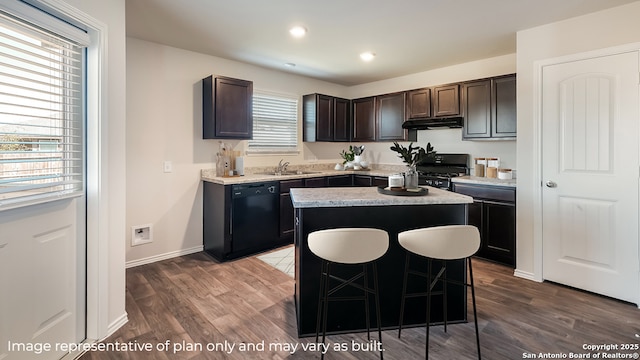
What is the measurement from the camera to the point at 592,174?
2.68 metres

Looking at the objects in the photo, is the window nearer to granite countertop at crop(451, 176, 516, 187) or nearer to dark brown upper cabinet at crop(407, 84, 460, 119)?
dark brown upper cabinet at crop(407, 84, 460, 119)

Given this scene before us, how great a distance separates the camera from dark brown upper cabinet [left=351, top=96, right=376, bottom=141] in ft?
16.5

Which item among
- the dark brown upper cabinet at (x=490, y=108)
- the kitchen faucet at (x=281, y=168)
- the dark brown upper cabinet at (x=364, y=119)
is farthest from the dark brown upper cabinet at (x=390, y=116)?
the kitchen faucet at (x=281, y=168)

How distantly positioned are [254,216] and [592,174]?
3427mm

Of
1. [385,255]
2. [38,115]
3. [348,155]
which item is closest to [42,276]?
[38,115]

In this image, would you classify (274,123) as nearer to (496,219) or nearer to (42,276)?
(496,219)

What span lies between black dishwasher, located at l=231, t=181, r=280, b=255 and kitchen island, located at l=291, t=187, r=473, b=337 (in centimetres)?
154

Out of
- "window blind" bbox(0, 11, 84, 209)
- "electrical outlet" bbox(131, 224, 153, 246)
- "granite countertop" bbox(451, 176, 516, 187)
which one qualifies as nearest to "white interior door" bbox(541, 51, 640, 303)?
"granite countertop" bbox(451, 176, 516, 187)

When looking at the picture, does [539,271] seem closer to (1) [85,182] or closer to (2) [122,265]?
(2) [122,265]

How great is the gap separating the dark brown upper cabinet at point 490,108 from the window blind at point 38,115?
3958 mm

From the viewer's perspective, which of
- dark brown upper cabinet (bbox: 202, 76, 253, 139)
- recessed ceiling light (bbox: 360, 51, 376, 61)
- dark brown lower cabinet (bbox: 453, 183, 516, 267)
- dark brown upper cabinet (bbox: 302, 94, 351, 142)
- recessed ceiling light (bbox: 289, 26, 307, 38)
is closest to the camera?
recessed ceiling light (bbox: 289, 26, 307, 38)

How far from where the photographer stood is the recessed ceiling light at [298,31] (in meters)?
3.00

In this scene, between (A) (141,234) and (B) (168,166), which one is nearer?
(A) (141,234)

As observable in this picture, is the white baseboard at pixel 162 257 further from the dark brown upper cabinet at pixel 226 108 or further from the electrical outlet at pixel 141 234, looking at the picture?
the dark brown upper cabinet at pixel 226 108
